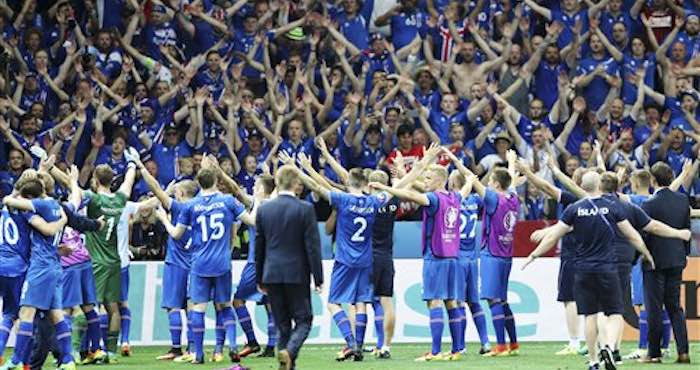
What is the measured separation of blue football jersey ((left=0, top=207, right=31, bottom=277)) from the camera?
1812 cm

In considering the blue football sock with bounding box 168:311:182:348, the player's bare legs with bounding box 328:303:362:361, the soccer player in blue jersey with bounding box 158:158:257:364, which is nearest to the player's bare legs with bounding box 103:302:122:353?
the blue football sock with bounding box 168:311:182:348

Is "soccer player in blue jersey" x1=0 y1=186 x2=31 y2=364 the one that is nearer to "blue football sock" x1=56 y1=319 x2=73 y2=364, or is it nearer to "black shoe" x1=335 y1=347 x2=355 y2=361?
"blue football sock" x1=56 y1=319 x2=73 y2=364

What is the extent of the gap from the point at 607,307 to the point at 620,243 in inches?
115

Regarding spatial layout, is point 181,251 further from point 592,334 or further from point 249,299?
point 592,334

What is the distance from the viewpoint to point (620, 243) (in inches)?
806

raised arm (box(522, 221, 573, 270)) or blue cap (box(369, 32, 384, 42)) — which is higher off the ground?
blue cap (box(369, 32, 384, 42))

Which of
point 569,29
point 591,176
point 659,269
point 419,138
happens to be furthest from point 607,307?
point 569,29

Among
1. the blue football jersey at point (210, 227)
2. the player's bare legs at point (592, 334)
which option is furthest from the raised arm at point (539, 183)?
the blue football jersey at point (210, 227)

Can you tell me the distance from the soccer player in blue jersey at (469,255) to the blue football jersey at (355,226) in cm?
124

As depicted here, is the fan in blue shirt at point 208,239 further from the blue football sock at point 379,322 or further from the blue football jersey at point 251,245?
the blue football sock at point 379,322

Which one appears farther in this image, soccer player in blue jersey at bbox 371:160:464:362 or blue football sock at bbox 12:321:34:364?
soccer player in blue jersey at bbox 371:160:464:362

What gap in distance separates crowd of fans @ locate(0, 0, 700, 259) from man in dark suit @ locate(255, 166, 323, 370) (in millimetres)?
8026

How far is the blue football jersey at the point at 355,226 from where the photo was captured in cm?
2089

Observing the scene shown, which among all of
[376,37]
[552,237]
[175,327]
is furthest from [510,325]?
[376,37]
